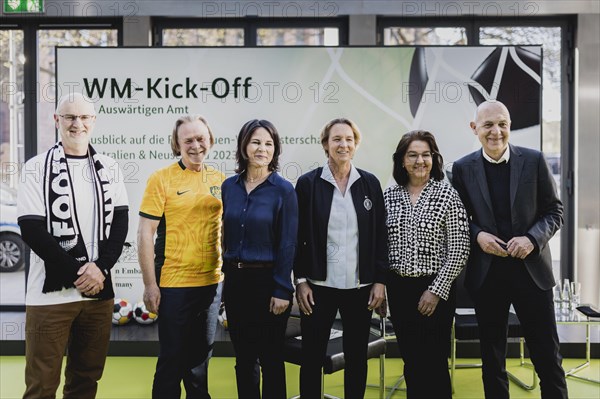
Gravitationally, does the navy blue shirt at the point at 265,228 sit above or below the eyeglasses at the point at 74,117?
below

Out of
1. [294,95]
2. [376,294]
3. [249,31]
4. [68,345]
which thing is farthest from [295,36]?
[68,345]

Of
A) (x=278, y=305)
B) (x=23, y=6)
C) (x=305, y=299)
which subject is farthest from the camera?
(x=23, y=6)

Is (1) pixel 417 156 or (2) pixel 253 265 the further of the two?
(1) pixel 417 156

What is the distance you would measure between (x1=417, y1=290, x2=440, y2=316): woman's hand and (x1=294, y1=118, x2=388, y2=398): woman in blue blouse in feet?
0.61

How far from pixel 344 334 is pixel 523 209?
1003 millimetres

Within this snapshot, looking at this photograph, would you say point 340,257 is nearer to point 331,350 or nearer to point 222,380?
point 331,350

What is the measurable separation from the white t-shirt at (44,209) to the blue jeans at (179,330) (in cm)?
39

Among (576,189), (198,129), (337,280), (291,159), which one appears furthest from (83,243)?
(576,189)

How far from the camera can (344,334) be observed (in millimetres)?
2764

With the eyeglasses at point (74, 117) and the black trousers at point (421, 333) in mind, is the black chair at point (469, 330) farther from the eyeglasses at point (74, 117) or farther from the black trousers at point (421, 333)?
the eyeglasses at point (74, 117)

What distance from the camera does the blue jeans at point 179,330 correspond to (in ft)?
9.04

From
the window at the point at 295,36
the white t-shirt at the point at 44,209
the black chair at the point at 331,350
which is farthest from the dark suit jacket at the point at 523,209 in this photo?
the window at the point at 295,36

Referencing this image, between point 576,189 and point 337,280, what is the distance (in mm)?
3247

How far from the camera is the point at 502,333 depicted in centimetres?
277
